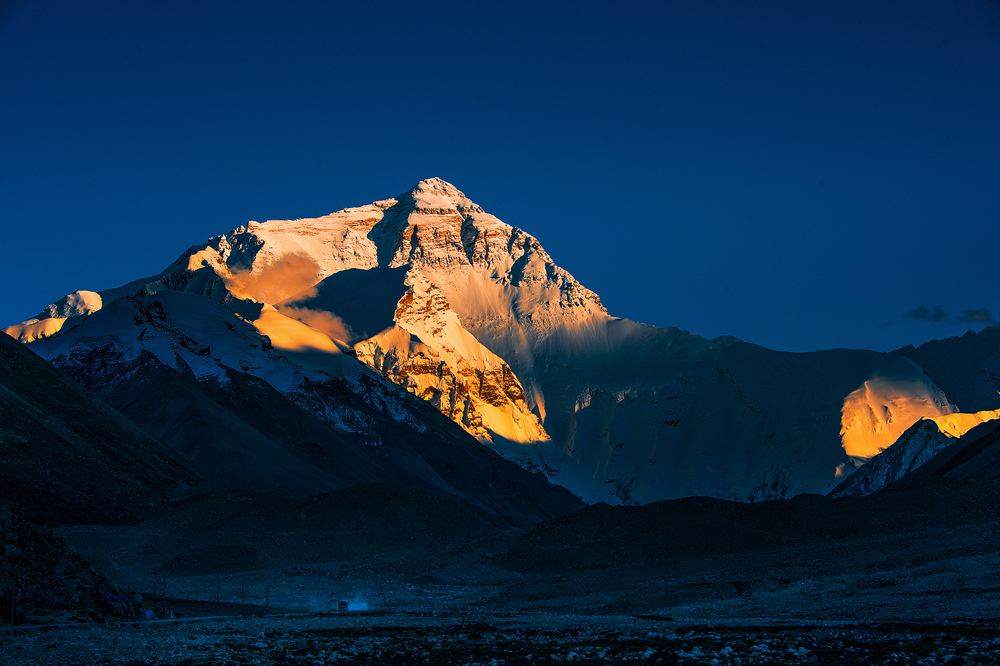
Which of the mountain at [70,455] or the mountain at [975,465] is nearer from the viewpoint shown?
the mountain at [975,465]

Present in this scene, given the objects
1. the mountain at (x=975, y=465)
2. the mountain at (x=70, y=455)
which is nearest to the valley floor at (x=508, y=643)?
the mountain at (x=70, y=455)

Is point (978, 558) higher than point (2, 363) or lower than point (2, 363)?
lower

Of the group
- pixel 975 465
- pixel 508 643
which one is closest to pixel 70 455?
pixel 975 465

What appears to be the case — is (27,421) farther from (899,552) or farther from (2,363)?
(899,552)

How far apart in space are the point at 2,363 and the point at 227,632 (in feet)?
405

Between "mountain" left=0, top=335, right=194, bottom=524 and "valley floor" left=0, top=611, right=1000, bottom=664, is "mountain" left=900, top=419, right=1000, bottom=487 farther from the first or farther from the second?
"valley floor" left=0, top=611, right=1000, bottom=664

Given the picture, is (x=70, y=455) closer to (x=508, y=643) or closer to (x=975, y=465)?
(x=975, y=465)

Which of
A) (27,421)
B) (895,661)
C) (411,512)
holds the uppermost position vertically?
(27,421)

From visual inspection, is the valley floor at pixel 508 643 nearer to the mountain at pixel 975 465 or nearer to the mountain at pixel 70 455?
the mountain at pixel 70 455

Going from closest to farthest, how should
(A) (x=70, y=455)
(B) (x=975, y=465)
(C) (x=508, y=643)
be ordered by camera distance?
(C) (x=508, y=643) → (A) (x=70, y=455) → (B) (x=975, y=465)

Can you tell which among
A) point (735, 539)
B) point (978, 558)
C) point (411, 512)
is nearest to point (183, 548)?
point (411, 512)

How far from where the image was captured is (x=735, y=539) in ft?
384

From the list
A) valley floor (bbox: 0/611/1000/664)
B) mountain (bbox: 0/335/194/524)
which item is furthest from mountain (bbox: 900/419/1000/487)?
valley floor (bbox: 0/611/1000/664)

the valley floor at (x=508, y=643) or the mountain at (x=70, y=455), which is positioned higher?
the mountain at (x=70, y=455)
